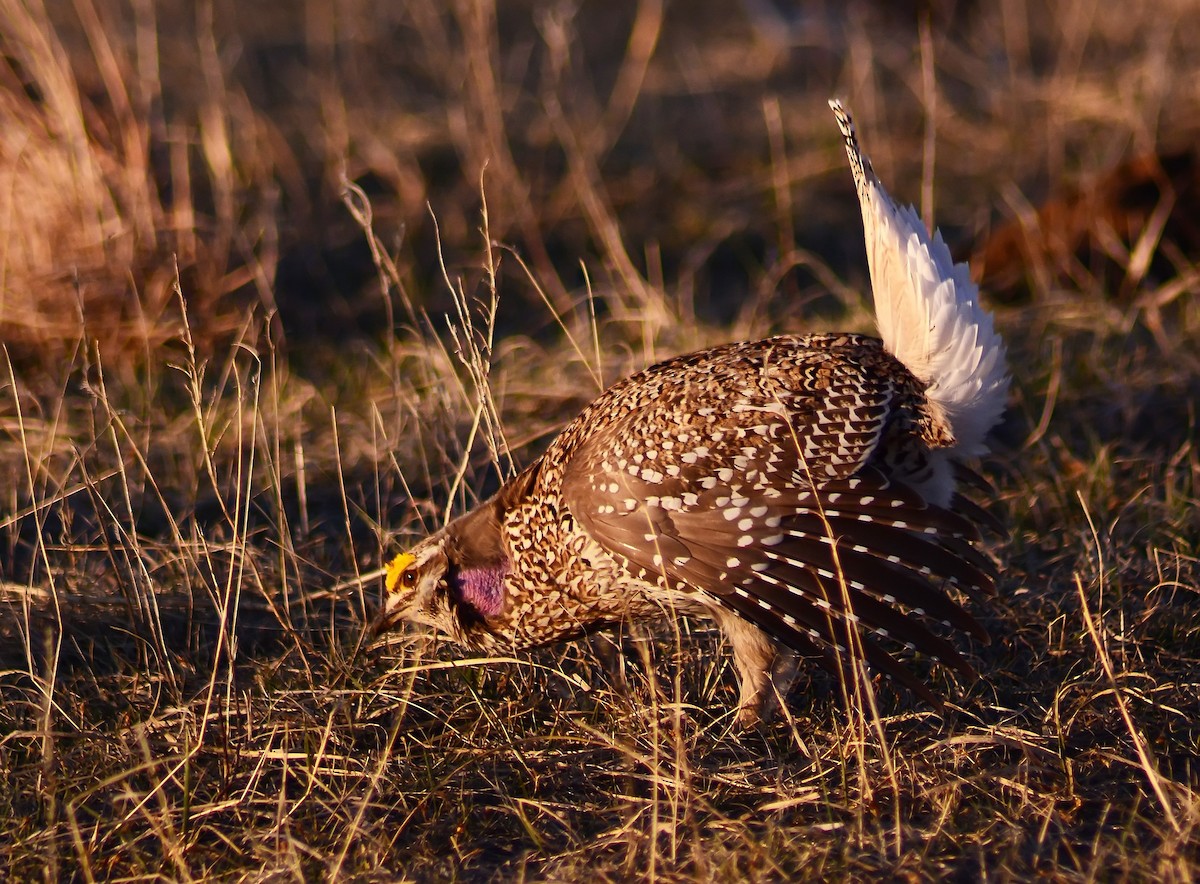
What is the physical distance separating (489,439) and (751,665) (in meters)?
0.90

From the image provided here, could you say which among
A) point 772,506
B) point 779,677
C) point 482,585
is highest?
point 772,506

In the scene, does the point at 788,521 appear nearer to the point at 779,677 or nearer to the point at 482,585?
the point at 779,677

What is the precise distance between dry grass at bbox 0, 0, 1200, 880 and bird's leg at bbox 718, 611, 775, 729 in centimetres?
8

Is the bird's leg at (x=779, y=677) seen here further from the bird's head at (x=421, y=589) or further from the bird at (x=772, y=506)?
the bird's head at (x=421, y=589)

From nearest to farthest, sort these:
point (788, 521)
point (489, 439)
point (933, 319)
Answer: point (788, 521), point (933, 319), point (489, 439)

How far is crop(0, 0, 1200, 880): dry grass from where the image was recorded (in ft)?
9.74

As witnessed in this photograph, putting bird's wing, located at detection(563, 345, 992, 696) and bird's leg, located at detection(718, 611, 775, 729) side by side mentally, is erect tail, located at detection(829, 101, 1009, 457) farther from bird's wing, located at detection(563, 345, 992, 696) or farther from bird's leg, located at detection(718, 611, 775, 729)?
bird's leg, located at detection(718, 611, 775, 729)

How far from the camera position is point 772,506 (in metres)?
3.11

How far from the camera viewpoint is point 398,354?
506 cm

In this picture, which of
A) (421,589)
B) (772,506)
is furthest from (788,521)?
(421,589)

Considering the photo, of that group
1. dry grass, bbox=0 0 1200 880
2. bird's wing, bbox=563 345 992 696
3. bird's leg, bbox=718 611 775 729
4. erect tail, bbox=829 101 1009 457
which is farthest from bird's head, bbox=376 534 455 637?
erect tail, bbox=829 101 1009 457

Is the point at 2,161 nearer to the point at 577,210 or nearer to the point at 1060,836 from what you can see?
the point at 577,210

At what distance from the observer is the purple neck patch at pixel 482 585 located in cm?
353

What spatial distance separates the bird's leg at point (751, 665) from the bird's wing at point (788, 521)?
18 cm
